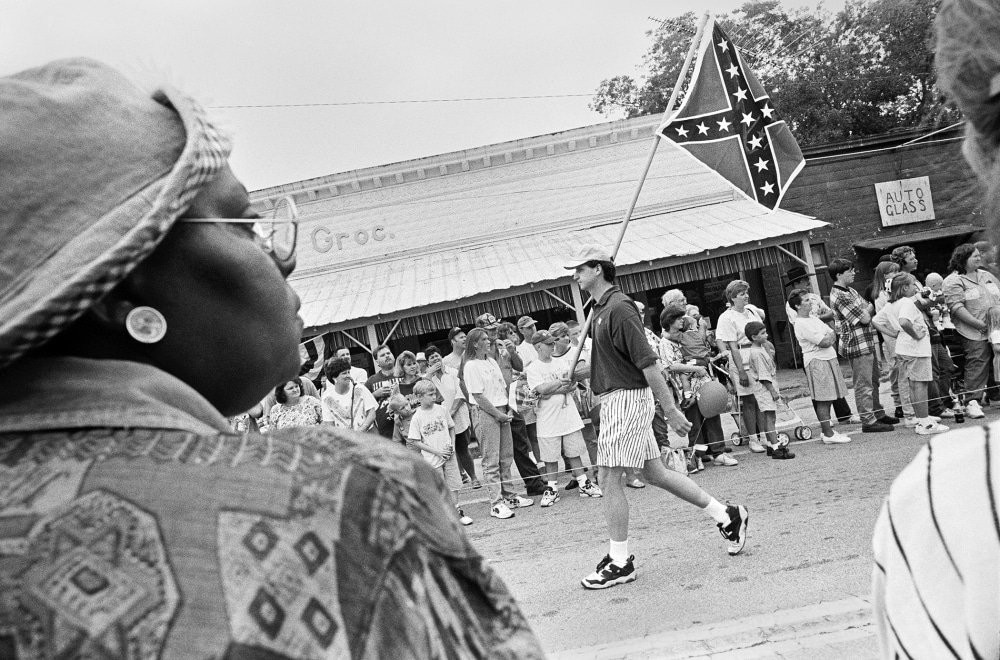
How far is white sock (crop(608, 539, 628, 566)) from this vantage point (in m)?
5.12

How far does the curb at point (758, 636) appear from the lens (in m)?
3.72

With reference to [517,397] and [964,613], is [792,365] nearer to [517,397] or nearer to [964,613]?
[517,397]

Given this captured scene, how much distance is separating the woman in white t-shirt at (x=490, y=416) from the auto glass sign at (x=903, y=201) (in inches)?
619

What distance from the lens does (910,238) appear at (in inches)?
806

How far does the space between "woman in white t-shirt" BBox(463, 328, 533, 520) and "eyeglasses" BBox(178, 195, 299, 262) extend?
7.44 meters

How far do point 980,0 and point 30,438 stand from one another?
117cm

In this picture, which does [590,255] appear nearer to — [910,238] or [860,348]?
[860,348]

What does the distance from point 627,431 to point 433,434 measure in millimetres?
3520

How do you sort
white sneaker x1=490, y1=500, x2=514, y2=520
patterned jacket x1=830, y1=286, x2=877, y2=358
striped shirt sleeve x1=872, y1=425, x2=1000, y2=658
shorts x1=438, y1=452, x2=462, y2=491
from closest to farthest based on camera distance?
1. striped shirt sleeve x1=872, y1=425, x2=1000, y2=658
2. white sneaker x1=490, y1=500, x2=514, y2=520
3. shorts x1=438, y1=452, x2=462, y2=491
4. patterned jacket x1=830, y1=286, x2=877, y2=358

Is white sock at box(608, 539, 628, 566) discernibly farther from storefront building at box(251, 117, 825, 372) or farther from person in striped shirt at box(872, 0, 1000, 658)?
storefront building at box(251, 117, 825, 372)

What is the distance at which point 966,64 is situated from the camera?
108cm

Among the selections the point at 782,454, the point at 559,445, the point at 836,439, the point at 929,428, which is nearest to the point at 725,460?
the point at 782,454

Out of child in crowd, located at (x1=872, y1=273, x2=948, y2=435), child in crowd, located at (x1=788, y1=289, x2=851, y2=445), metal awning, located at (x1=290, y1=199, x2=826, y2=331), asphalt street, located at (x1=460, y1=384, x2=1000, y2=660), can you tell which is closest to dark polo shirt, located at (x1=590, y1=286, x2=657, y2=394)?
asphalt street, located at (x1=460, y1=384, x2=1000, y2=660)

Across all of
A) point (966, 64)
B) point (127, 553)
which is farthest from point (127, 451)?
point (966, 64)
